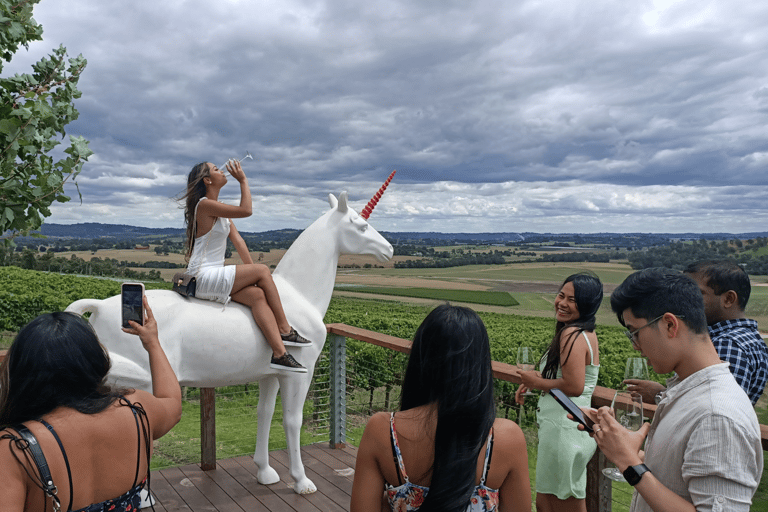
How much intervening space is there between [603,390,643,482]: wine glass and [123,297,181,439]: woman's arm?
1280 mm

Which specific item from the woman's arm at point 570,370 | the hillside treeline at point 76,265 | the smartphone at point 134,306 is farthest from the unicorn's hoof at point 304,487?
the hillside treeline at point 76,265

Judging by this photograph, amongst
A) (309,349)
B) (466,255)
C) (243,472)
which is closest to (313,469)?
(243,472)

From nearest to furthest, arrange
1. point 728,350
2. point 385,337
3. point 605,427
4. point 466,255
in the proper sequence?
point 605,427 < point 728,350 < point 385,337 < point 466,255

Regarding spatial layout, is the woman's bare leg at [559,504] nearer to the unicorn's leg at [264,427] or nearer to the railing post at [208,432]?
the unicorn's leg at [264,427]

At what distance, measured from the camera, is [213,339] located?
2988mm

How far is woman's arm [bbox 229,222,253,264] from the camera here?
338 cm

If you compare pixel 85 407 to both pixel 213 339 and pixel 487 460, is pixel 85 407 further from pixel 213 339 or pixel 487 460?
pixel 213 339

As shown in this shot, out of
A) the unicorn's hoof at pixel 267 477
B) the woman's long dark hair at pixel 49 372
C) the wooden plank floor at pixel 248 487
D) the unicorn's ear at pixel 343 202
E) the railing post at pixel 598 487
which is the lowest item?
the wooden plank floor at pixel 248 487

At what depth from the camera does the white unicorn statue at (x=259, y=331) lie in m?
A: 2.74

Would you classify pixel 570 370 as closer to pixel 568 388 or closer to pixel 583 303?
pixel 568 388

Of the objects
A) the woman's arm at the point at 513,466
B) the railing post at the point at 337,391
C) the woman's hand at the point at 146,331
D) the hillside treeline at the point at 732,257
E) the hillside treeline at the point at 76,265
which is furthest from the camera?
the hillside treeline at the point at 76,265

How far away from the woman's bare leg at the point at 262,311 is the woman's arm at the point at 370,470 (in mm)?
1926

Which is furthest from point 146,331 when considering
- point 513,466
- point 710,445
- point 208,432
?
point 208,432

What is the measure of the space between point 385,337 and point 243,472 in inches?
58.1
